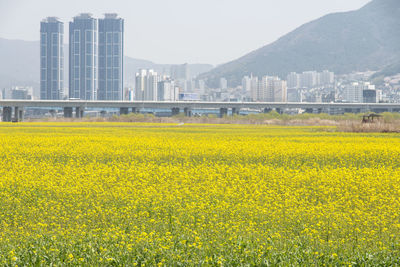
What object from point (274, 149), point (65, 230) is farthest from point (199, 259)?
point (274, 149)

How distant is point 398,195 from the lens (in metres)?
15.5

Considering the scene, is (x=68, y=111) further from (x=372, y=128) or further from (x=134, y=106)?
(x=372, y=128)

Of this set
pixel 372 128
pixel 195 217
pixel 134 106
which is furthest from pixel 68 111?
pixel 195 217

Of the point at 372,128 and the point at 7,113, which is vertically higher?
the point at 7,113

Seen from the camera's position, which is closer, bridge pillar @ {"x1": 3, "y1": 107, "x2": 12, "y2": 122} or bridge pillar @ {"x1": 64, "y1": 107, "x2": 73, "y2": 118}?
bridge pillar @ {"x1": 3, "y1": 107, "x2": 12, "y2": 122}

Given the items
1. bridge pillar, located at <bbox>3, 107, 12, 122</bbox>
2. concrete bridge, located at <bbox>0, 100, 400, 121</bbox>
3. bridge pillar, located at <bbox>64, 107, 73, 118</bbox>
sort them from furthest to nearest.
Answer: bridge pillar, located at <bbox>64, 107, 73, 118</bbox>
concrete bridge, located at <bbox>0, 100, 400, 121</bbox>
bridge pillar, located at <bbox>3, 107, 12, 122</bbox>

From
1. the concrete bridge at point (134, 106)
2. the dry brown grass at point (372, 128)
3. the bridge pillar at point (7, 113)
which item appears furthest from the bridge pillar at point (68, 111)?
the dry brown grass at point (372, 128)

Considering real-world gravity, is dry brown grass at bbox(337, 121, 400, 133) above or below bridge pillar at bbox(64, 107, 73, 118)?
below

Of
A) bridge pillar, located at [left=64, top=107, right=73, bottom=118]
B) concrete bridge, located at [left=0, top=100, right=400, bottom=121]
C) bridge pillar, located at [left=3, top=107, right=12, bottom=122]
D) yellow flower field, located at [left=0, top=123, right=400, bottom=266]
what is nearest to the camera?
yellow flower field, located at [left=0, top=123, right=400, bottom=266]

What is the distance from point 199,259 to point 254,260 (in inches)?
35.8

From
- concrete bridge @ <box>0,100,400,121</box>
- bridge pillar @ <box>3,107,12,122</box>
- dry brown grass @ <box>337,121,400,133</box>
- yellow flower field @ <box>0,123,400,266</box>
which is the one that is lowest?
yellow flower field @ <box>0,123,400,266</box>

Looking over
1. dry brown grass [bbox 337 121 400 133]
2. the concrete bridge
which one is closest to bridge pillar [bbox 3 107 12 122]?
the concrete bridge

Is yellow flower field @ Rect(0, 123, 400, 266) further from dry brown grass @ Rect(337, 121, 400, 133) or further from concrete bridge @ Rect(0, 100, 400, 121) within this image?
concrete bridge @ Rect(0, 100, 400, 121)

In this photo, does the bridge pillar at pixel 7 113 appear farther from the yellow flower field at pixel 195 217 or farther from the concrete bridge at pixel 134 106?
the yellow flower field at pixel 195 217
